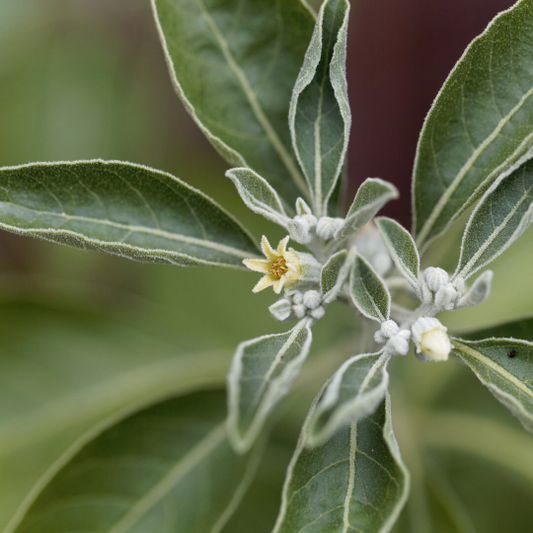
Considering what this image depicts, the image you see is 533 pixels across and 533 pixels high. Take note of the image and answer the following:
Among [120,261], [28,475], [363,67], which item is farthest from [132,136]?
[28,475]

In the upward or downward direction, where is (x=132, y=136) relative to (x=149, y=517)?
upward

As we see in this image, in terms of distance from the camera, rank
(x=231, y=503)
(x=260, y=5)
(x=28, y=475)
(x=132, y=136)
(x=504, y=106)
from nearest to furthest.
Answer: (x=504, y=106)
(x=260, y=5)
(x=231, y=503)
(x=28, y=475)
(x=132, y=136)

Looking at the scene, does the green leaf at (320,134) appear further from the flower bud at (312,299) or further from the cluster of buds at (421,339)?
the cluster of buds at (421,339)

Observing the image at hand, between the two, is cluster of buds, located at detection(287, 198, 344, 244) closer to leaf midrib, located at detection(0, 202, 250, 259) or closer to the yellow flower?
the yellow flower

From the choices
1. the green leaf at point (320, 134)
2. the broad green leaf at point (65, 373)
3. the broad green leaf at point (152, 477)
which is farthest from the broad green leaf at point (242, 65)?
the broad green leaf at point (65, 373)

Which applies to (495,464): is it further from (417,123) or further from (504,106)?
(417,123)

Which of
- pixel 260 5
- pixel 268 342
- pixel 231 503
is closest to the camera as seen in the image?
pixel 268 342

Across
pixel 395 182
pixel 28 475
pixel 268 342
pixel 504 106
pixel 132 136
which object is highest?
pixel 132 136

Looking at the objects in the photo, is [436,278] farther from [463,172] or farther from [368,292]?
[463,172]
